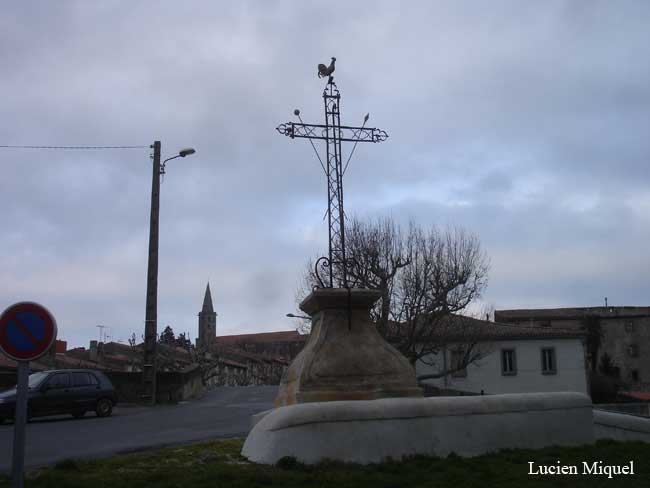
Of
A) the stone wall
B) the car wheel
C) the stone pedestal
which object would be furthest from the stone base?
the stone wall

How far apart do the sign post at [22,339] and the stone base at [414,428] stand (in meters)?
2.79

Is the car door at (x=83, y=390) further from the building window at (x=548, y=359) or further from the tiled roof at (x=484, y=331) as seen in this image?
the building window at (x=548, y=359)

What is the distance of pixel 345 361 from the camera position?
929 centimetres

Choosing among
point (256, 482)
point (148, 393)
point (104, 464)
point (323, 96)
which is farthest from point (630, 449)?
point (148, 393)

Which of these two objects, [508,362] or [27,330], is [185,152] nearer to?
[27,330]

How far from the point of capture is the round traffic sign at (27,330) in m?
5.88

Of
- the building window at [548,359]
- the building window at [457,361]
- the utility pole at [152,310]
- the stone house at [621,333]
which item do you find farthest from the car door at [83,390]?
the stone house at [621,333]

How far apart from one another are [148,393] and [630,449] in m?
16.6

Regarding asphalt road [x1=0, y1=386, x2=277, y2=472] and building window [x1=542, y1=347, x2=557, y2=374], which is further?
building window [x1=542, y1=347, x2=557, y2=374]

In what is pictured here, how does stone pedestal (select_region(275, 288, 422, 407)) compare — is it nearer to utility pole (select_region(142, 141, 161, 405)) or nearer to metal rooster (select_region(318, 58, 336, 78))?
metal rooster (select_region(318, 58, 336, 78))

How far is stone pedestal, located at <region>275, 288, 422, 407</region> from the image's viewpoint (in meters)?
9.10

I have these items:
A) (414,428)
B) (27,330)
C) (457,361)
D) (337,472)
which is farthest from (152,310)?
(457,361)

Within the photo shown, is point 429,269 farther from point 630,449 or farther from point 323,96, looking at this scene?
point 630,449

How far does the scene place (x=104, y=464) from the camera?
7.93 m
